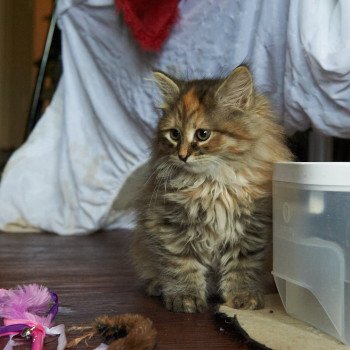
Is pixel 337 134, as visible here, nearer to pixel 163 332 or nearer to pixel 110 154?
pixel 163 332

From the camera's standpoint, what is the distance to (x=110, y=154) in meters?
2.71

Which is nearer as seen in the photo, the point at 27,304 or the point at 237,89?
the point at 27,304

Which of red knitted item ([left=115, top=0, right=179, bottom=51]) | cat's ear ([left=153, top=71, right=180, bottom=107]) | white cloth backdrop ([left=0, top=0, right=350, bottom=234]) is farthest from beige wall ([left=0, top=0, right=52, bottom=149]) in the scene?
cat's ear ([left=153, top=71, right=180, bottom=107])

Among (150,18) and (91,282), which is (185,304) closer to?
(91,282)

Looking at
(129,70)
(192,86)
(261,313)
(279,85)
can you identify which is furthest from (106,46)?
(261,313)

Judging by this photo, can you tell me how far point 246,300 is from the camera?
4.56 ft

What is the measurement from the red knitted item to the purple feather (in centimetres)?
110

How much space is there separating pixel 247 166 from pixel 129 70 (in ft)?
3.52

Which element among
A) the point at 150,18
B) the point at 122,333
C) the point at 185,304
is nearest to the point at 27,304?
the point at 122,333

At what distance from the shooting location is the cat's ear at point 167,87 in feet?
5.07

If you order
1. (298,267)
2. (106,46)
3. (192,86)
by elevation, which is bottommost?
(298,267)

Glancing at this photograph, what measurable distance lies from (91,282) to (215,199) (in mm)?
504

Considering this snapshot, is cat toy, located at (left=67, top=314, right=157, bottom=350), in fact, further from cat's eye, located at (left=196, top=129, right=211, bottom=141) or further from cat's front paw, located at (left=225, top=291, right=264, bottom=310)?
cat's eye, located at (left=196, top=129, right=211, bottom=141)

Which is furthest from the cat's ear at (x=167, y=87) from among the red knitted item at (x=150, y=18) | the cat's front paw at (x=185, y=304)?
the red knitted item at (x=150, y=18)
